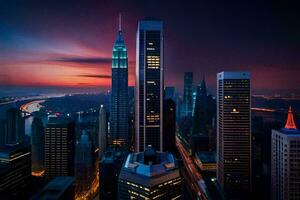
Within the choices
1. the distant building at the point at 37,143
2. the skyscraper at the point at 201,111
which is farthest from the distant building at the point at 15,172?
the skyscraper at the point at 201,111

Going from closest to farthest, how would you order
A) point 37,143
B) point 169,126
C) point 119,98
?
point 37,143, point 169,126, point 119,98

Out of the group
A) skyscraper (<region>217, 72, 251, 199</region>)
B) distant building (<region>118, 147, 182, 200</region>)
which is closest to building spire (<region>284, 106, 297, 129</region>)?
skyscraper (<region>217, 72, 251, 199</region>)

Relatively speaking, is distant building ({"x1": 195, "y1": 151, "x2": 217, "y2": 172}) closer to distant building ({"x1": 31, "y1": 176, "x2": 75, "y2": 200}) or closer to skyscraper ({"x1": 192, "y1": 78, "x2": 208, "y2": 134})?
skyscraper ({"x1": 192, "y1": 78, "x2": 208, "y2": 134})

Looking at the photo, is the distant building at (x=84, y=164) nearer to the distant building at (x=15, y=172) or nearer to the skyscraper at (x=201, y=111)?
the distant building at (x=15, y=172)

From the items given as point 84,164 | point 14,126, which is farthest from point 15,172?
point 84,164

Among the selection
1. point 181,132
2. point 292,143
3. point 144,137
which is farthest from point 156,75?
point 181,132

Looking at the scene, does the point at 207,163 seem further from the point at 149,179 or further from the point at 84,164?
the point at 149,179

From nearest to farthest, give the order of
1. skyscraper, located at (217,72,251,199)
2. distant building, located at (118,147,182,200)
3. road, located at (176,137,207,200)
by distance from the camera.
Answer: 1. distant building, located at (118,147,182,200)
2. road, located at (176,137,207,200)
3. skyscraper, located at (217,72,251,199)
